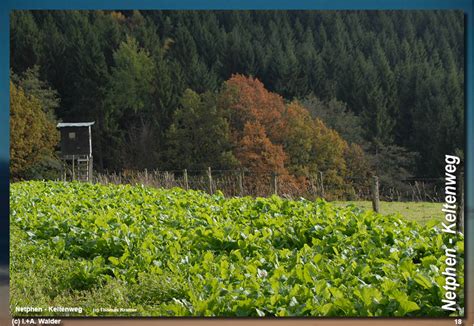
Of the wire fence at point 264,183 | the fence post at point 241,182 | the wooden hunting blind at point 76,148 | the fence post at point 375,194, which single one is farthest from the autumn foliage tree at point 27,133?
the fence post at point 375,194

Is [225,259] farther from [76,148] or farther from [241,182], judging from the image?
[241,182]

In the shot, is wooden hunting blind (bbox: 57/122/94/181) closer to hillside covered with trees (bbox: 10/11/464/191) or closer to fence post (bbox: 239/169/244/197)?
hillside covered with trees (bbox: 10/11/464/191)

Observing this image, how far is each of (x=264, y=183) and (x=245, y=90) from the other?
3.86 feet

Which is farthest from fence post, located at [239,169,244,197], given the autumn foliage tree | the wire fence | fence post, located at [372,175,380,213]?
the autumn foliage tree

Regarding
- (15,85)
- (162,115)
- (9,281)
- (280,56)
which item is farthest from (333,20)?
(9,281)

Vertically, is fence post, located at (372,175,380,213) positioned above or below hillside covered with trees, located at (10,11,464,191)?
below

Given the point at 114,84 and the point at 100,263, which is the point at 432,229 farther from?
the point at 114,84

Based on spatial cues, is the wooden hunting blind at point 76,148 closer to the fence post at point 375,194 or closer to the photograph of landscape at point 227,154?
the photograph of landscape at point 227,154

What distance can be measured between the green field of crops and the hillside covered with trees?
665mm

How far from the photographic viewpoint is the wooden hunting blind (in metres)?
7.94

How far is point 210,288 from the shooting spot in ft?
19.9

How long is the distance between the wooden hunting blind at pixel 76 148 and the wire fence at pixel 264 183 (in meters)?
0.28

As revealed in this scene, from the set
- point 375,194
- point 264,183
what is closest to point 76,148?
point 264,183

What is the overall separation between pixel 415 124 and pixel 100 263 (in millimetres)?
3955
